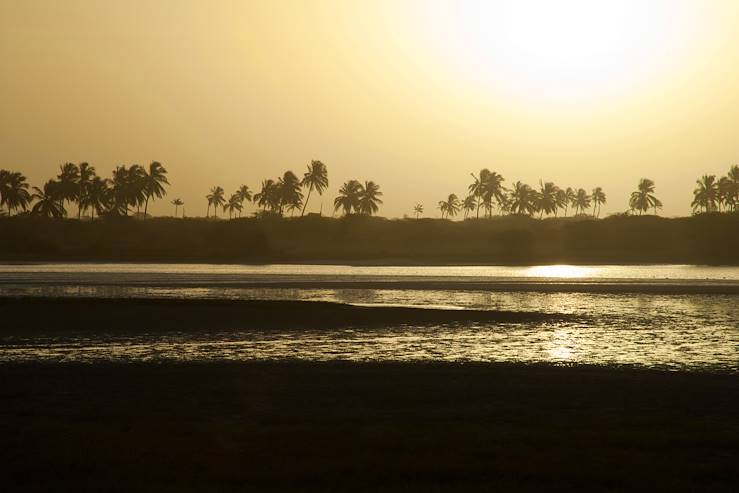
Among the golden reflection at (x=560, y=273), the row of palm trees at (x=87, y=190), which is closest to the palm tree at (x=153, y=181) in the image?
the row of palm trees at (x=87, y=190)

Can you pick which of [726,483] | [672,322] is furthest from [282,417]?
[672,322]

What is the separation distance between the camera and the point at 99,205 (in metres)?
169

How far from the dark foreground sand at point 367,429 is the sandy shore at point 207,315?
33.3 ft

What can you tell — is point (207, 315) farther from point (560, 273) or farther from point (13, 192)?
point (13, 192)

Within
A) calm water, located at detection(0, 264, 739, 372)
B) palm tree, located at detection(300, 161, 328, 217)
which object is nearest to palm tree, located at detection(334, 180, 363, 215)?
palm tree, located at detection(300, 161, 328, 217)

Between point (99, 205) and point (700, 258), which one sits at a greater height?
point (99, 205)

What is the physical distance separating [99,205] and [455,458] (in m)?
168

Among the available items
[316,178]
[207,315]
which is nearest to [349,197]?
[316,178]

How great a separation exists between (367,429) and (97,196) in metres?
165

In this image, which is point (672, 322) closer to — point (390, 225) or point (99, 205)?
point (390, 225)

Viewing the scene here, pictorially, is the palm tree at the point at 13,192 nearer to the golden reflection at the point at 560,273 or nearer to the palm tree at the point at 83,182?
the palm tree at the point at 83,182

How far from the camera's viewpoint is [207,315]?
109 feet

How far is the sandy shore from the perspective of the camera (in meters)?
30.1

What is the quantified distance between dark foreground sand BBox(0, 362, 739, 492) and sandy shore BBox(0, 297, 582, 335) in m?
10.1
